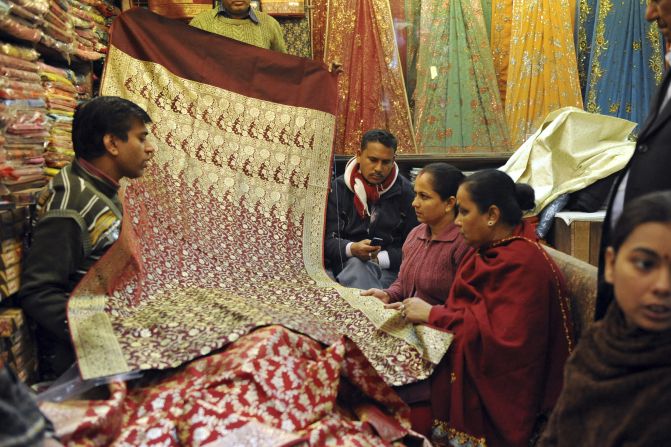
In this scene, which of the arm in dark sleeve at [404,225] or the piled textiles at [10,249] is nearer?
the piled textiles at [10,249]

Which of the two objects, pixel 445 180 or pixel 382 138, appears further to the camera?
pixel 382 138

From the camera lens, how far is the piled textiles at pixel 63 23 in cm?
222

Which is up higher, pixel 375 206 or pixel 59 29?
pixel 59 29

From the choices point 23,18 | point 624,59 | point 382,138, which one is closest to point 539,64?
point 624,59

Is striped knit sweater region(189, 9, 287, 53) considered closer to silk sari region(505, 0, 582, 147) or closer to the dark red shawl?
silk sari region(505, 0, 582, 147)

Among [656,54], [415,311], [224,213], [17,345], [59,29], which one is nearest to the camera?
[17,345]

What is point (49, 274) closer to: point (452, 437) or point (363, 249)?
point (452, 437)

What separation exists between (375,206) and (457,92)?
147 cm

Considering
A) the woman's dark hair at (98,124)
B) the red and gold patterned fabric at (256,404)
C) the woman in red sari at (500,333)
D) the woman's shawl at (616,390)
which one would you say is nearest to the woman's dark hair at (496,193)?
the woman in red sari at (500,333)

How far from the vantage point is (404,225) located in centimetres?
372

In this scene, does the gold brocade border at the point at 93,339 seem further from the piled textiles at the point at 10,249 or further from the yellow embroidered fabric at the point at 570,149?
the yellow embroidered fabric at the point at 570,149

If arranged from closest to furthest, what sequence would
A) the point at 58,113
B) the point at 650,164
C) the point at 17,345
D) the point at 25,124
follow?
1. the point at 650,164
2. the point at 17,345
3. the point at 25,124
4. the point at 58,113

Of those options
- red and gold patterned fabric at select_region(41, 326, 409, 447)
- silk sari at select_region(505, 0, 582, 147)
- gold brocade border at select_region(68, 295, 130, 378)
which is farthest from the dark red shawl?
silk sari at select_region(505, 0, 582, 147)

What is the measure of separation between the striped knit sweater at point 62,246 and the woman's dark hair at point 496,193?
3.90 feet
